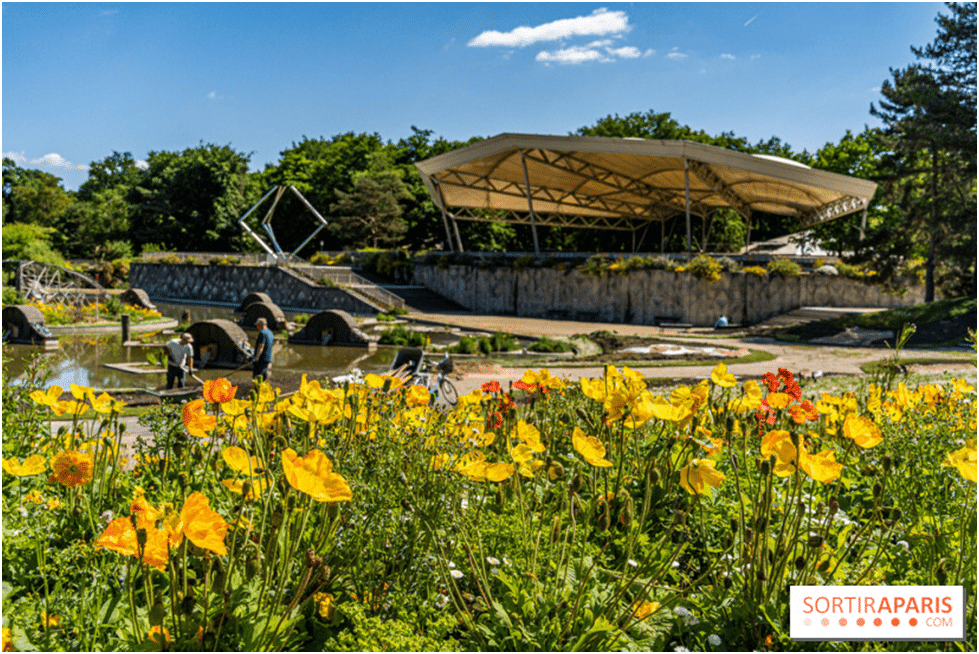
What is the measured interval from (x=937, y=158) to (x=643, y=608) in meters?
29.5

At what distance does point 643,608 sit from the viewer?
6.77 ft

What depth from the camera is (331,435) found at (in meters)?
2.66

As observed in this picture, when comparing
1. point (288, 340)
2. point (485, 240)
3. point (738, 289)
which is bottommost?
point (288, 340)

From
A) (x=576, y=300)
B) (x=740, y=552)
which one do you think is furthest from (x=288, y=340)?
(x=740, y=552)

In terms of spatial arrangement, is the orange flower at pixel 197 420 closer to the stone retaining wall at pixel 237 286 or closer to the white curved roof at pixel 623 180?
the white curved roof at pixel 623 180

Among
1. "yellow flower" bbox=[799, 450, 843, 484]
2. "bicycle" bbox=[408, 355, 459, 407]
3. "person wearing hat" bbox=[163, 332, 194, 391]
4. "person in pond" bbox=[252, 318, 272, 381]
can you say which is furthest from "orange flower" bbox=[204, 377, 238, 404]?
"person wearing hat" bbox=[163, 332, 194, 391]

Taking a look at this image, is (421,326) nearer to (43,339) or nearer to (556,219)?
(43,339)

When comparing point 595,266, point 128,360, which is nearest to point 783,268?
point 595,266

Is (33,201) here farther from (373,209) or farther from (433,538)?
(433,538)

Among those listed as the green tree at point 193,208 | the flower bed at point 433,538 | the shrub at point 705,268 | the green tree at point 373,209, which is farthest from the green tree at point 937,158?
the green tree at point 193,208

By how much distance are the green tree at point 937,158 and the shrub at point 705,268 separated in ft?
18.5

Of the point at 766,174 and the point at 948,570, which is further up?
the point at 766,174

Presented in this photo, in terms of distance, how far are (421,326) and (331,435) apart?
69.4 feet

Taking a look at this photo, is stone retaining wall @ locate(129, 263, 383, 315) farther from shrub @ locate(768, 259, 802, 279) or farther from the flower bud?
the flower bud
